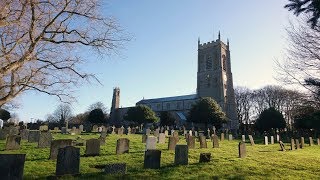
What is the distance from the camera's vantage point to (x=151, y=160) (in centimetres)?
946

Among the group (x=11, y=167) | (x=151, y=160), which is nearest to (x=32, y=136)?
(x=151, y=160)

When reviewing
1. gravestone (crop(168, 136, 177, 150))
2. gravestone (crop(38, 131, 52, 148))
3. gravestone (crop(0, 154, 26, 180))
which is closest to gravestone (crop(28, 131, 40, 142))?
gravestone (crop(38, 131, 52, 148))

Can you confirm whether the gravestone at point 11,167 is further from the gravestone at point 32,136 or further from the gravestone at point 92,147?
the gravestone at point 32,136

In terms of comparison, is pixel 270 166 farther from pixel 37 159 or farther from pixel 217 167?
pixel 37 159

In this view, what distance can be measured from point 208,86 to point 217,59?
21.6 feet

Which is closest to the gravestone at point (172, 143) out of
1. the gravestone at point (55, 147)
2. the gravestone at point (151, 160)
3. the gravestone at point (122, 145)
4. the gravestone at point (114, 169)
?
the gravestone at point (122, 145)

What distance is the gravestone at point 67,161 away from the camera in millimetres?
7980

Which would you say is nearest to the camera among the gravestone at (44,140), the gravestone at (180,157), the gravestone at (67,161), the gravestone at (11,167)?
the gravestone at (11,167)

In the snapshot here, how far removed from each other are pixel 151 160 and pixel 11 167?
13.4 feet

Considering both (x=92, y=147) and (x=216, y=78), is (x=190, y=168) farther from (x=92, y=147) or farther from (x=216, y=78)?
(x=216, y=78)

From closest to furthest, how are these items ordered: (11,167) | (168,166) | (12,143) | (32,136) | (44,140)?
(11,167) < (168,166) < (12,143) < (44,140) < (32,136)

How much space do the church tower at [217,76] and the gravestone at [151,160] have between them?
2203 inches

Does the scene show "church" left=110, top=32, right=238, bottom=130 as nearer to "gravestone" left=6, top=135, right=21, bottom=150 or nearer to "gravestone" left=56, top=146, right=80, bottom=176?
"gravestone" left=6, top=135, right=21, bottom=150

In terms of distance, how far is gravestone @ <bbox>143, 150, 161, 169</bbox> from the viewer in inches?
372
